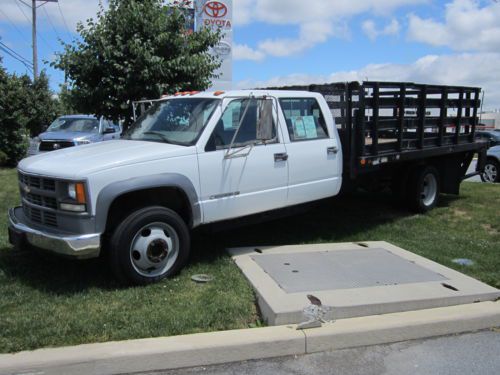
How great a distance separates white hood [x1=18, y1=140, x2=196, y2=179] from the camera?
468 centimetres

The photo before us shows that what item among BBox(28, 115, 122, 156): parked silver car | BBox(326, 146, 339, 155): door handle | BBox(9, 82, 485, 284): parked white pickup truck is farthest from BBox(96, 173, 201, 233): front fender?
BBox(28, 115, 122, 156): parked silver car

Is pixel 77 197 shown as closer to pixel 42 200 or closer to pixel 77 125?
pixel 42 200

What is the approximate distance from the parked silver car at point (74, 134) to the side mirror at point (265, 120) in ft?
28.8

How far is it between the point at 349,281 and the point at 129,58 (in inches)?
225

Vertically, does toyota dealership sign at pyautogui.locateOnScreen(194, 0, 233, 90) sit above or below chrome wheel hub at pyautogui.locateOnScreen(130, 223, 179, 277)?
above

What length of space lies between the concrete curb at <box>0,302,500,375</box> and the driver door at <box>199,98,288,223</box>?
1749 millimetres

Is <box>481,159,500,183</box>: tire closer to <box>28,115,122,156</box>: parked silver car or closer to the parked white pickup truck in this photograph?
the parked white pickup truck

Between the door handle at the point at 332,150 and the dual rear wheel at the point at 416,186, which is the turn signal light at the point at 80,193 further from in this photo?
the dual rear wheel at the point at 416,186

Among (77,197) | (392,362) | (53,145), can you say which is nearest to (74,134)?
(53,145)

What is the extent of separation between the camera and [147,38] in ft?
29.2

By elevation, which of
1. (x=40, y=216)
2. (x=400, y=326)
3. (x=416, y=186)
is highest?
(x=40, y=216)

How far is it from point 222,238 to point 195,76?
371cm

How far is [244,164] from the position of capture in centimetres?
567

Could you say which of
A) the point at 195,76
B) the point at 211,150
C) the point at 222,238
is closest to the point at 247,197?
the point at 211,150
